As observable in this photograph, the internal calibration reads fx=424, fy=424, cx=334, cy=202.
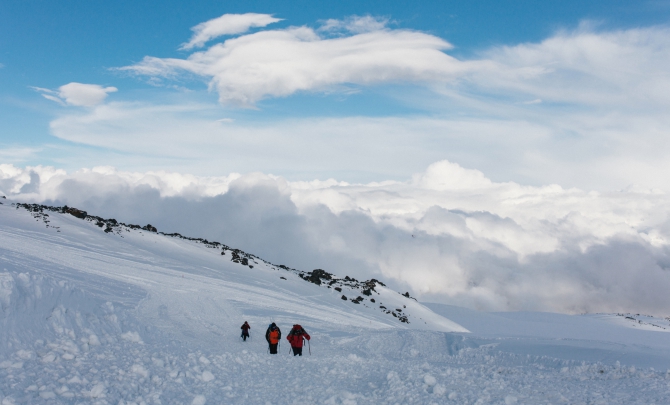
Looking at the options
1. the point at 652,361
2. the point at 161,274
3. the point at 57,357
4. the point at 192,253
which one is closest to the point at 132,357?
the point at 57,357

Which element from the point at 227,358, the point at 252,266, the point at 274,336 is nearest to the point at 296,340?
the point at 274,336

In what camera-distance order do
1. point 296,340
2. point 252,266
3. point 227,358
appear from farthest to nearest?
1. point 252,266
2. point 296,340
3. point 227,358

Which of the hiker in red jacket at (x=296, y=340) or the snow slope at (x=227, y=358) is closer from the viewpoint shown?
the snow slope at (x=227, y=358)

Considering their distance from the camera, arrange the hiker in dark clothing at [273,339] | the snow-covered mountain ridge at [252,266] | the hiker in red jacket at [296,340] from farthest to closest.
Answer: the snow-covered mountain ridge at [252,266] < the hiker in dark clothing at [273,339] < the hiker in red jacket at [296,340]

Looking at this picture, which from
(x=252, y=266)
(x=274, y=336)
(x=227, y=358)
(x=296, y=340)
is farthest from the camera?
(x=252, y=266)

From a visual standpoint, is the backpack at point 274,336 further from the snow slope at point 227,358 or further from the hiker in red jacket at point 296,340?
the snow slope at point 227,358

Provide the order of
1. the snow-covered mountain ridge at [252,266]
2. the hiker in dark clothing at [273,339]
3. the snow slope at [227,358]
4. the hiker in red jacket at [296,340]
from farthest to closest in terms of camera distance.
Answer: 1. the snow-covered mountain ridge at [252,266]
2. the hiker in dark clothing at [273,339]
3. the hiker in red jacket at [296,340]
4. the snow slope at [227,358]

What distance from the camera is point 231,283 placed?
3462cm

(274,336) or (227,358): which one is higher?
(274,336)

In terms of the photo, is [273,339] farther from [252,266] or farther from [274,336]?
[252,266]

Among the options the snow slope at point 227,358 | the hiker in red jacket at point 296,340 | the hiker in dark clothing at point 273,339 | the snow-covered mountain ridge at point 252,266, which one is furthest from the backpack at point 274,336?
the snow-covered mountain ridge at point 252,266

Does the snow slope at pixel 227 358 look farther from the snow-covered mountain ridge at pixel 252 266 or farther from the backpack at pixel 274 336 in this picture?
the snow-covered mountain ridge at pixel 252 266

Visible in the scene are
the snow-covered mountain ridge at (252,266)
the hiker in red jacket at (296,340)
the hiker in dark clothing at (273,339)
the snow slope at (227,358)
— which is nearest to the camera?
the snow slope at (227,358)

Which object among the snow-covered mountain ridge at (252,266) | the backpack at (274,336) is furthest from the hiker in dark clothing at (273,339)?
the snow-covered mountain ridge at (252,266)
